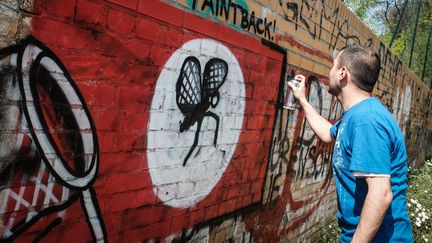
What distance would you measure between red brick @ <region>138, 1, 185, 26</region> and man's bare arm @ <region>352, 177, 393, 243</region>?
4.29ft

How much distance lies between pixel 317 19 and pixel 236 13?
5.47ft

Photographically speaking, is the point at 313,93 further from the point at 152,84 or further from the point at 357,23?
the point at 152,84

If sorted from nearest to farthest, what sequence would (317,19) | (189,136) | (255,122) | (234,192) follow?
(189,136)
(234,192)
(255,122)
(317,19)

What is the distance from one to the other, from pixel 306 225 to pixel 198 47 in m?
3.12

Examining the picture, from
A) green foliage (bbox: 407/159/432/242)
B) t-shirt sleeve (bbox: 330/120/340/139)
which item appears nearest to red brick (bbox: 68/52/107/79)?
t-shirt sleeve (bbox: 330/120/340/139)

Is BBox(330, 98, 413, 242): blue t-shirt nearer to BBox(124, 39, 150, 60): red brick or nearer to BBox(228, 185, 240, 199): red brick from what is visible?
BBox(228, 185, 240, 199): red brick

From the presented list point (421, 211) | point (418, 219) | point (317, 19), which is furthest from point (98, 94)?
point (421, 211)

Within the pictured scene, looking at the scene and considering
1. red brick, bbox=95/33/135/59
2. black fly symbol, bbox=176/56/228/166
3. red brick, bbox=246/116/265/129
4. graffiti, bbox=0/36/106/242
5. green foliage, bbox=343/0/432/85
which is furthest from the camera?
green foliage, bbox=343/0/432/85

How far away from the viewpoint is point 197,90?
2.46 meters

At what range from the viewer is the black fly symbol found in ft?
7.67

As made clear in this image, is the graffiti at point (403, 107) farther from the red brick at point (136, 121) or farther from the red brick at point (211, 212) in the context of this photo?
the red brick at point (136, 121)

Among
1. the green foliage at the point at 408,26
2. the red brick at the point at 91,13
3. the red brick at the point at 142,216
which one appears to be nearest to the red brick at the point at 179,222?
the red brick at the point at 142,216

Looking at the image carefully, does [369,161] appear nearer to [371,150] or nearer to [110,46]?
[371,150]

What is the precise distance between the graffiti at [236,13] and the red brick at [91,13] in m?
0.65
